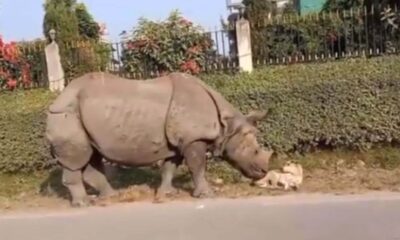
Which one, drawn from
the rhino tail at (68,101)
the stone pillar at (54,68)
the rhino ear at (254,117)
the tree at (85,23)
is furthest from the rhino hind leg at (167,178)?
the tree at (85,23)

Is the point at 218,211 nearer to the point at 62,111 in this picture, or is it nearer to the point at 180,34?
the point at 62,111

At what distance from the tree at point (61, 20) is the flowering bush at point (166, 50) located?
3331mm

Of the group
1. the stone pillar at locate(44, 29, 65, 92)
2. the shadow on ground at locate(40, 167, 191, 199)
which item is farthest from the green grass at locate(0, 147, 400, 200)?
the stone pillar at locate(44, 29, 65, 92)

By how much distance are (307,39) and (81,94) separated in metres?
6.36

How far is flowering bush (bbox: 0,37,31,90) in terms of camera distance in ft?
43.3

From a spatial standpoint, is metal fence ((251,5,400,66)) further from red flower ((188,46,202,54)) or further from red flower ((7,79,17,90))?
red flower ((7,79,17,90))

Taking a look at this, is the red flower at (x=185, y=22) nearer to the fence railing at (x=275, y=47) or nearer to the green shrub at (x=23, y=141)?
the fence railing at (x=275, y=47)

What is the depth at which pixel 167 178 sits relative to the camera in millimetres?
7555

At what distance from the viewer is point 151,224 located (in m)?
6.87

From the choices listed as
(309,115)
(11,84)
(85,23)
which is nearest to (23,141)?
(309,115)

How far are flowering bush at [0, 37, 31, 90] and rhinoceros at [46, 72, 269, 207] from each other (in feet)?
19.6

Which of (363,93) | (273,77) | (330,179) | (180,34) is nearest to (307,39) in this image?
(180,34)

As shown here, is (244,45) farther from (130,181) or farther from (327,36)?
(130,181)

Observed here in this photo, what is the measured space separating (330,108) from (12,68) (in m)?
6.66
